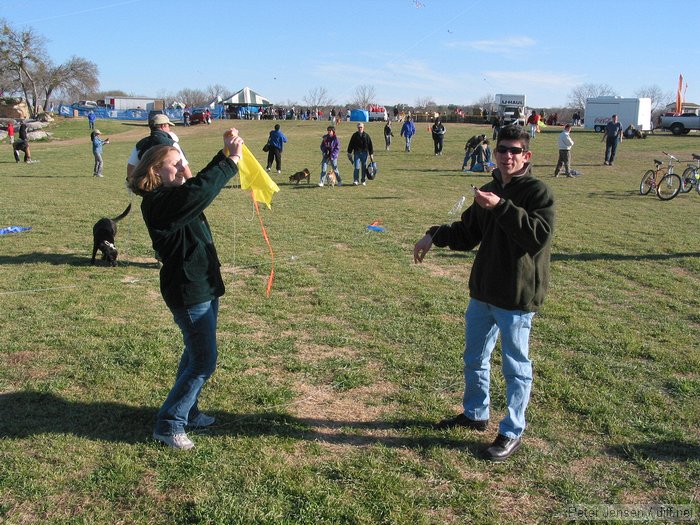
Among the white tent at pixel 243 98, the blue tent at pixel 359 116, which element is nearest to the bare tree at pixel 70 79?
the white tent at pixel 243 98

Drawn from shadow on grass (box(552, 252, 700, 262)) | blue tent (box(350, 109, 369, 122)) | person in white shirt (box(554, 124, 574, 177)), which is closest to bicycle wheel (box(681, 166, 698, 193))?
person in white shirt (box(554, 124, 574, 177))

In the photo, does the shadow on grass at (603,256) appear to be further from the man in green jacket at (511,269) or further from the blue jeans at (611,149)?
the blue jeans at (611,149)

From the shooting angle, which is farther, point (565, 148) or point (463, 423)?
point (565, 148)

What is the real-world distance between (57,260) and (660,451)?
284 inches

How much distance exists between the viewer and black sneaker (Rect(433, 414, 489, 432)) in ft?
11.4

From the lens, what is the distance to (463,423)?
3.50m

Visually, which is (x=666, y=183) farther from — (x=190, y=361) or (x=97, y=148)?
A: (x=97, y=148)

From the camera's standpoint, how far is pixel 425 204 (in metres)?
13.2

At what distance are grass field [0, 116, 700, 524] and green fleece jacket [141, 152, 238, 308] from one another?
37.6 inches

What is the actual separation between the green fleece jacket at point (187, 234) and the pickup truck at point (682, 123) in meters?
42.6

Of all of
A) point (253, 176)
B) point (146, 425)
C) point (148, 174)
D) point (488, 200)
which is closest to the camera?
point (488, 200)

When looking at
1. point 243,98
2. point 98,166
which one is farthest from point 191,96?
point 98,166

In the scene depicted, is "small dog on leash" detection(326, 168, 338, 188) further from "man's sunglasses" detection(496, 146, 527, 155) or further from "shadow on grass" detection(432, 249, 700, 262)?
"man's sunglasses" detection(496, 146, 527, 155)

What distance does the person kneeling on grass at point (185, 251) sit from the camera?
9.46ft
